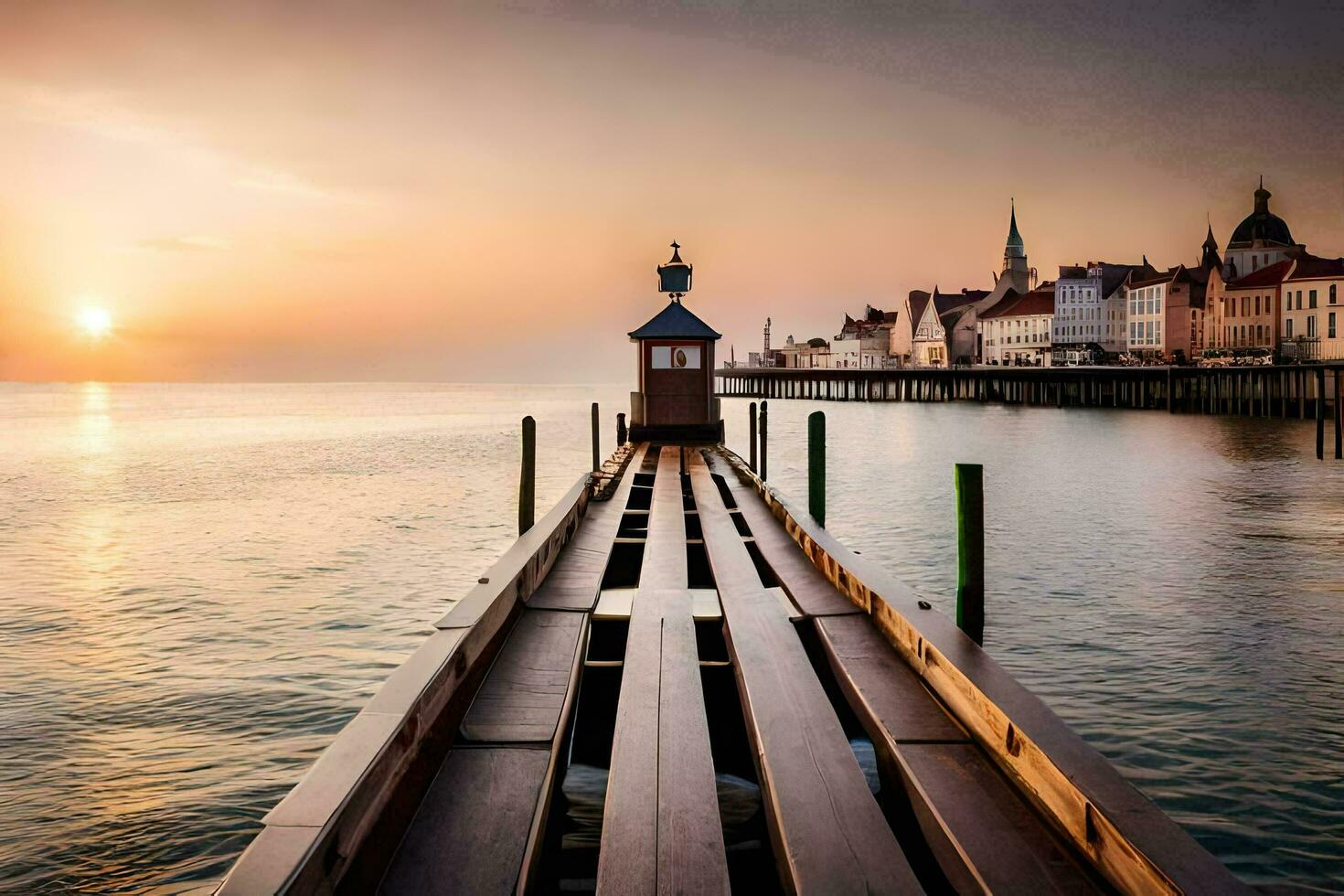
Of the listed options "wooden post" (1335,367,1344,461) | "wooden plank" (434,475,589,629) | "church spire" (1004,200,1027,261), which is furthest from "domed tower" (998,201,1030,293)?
"wooden plank" (434,475,589,629)

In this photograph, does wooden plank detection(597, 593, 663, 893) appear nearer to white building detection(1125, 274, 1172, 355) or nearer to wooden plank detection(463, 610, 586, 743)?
wooden plank detection(463, 610, 586, 743)

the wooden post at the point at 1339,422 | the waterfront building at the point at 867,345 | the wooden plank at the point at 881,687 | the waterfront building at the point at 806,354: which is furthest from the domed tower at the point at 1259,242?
the wooden plank at the point at 881,687

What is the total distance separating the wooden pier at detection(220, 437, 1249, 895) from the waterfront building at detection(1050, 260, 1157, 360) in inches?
3688

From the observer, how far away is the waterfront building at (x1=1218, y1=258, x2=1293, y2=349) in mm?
68425

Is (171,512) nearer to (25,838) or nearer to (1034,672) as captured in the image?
(25,838)

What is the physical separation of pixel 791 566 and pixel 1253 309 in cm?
7743

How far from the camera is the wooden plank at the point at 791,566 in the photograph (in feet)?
20.4

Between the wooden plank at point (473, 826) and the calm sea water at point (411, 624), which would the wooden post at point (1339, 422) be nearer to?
the calm sea water at point (411, 624)

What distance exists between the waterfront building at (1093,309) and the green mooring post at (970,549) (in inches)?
3629

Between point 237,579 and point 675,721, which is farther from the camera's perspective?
point 237,579

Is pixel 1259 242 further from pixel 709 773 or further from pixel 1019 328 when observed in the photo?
pixel 709 773

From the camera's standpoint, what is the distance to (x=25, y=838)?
5145 mm

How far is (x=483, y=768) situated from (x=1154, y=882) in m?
2.33

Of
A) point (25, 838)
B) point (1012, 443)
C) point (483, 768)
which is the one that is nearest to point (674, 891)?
point (483, 768)
